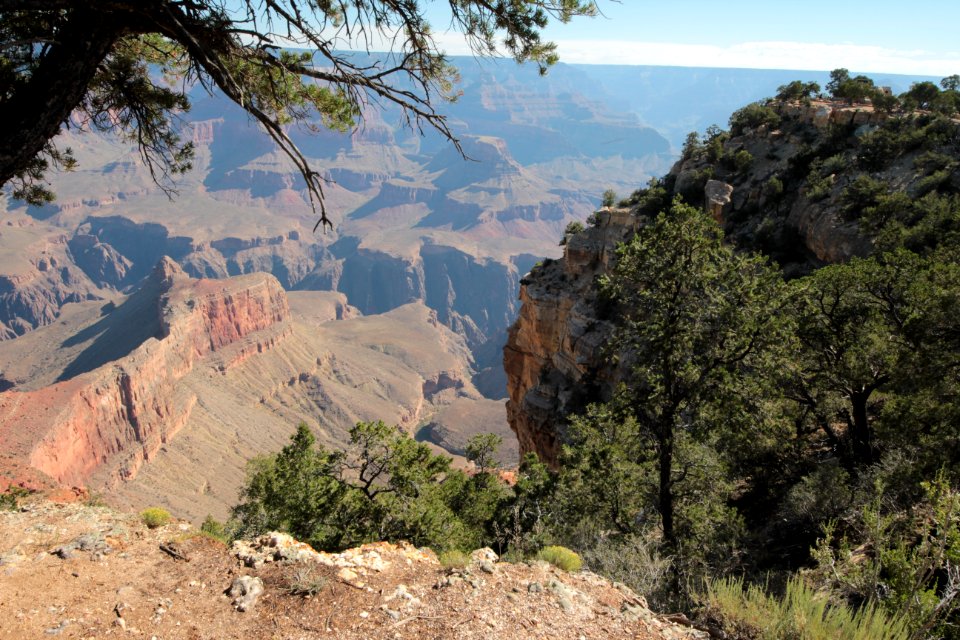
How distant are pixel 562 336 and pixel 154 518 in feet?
73.8

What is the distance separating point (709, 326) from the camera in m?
9.99

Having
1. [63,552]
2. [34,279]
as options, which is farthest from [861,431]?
[34,279]

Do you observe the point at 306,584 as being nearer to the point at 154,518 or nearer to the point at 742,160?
the point at 154,518

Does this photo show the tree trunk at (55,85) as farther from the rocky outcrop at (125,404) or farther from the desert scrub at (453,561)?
the rocky outcrop at (125,404)

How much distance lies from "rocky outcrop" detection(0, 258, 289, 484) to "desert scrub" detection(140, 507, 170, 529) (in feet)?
162

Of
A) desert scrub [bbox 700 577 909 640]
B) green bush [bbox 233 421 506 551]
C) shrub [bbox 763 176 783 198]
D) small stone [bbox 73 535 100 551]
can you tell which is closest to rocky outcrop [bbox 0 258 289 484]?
green bush [bbox 233 421 506 551]

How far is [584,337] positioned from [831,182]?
47.3ft

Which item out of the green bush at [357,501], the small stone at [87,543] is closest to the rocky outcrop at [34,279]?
the green bush at [357,501]

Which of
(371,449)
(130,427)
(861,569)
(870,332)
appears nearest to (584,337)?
(870,332)

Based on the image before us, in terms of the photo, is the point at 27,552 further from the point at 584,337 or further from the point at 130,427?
the point at 130,427

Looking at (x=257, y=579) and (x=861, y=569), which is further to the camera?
(x=861, y=569)

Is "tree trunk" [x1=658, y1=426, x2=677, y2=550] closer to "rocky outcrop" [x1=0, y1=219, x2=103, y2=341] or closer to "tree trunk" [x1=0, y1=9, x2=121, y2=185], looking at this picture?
"tree trunk" [x1=0, y1=9, x2=121, y2=185]

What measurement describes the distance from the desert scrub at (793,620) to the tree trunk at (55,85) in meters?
8.17

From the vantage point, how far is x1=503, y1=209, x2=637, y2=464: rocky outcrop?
85.6ft
